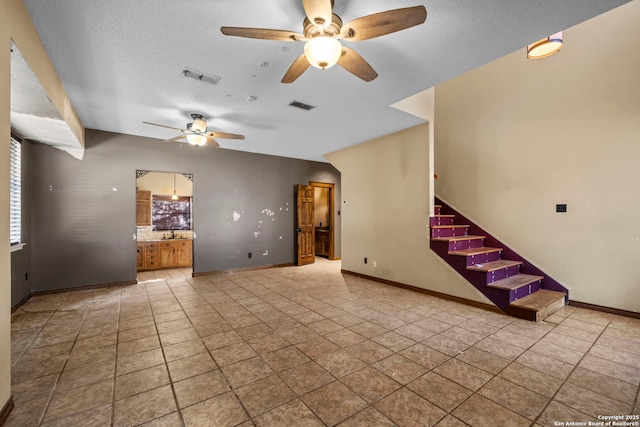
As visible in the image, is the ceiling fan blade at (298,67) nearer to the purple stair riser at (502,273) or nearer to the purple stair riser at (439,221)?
the purple stair riser at (439,221)

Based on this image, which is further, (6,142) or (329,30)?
(329,30)

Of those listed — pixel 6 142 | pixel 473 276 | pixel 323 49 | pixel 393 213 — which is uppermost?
pixel 323 49

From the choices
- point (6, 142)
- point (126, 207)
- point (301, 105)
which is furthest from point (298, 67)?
point (126, 207)

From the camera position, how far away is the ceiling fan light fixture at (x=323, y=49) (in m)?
1.87

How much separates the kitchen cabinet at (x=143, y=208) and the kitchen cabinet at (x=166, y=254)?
0.96 m

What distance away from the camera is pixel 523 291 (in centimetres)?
374

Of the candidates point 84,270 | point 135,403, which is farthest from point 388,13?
point 84,270

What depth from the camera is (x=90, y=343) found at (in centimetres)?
277

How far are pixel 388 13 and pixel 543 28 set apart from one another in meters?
1.62

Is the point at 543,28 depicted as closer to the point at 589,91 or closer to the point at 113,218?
the point at 589,91

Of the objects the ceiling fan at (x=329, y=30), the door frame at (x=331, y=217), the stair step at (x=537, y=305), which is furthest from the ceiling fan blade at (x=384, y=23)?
the door frame at (x=331, y=217)

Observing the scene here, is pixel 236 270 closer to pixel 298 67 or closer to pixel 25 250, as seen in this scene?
pixel 25 250

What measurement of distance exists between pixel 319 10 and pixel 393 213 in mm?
3932

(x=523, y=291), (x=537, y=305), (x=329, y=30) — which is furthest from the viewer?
(x=523, y=291)
